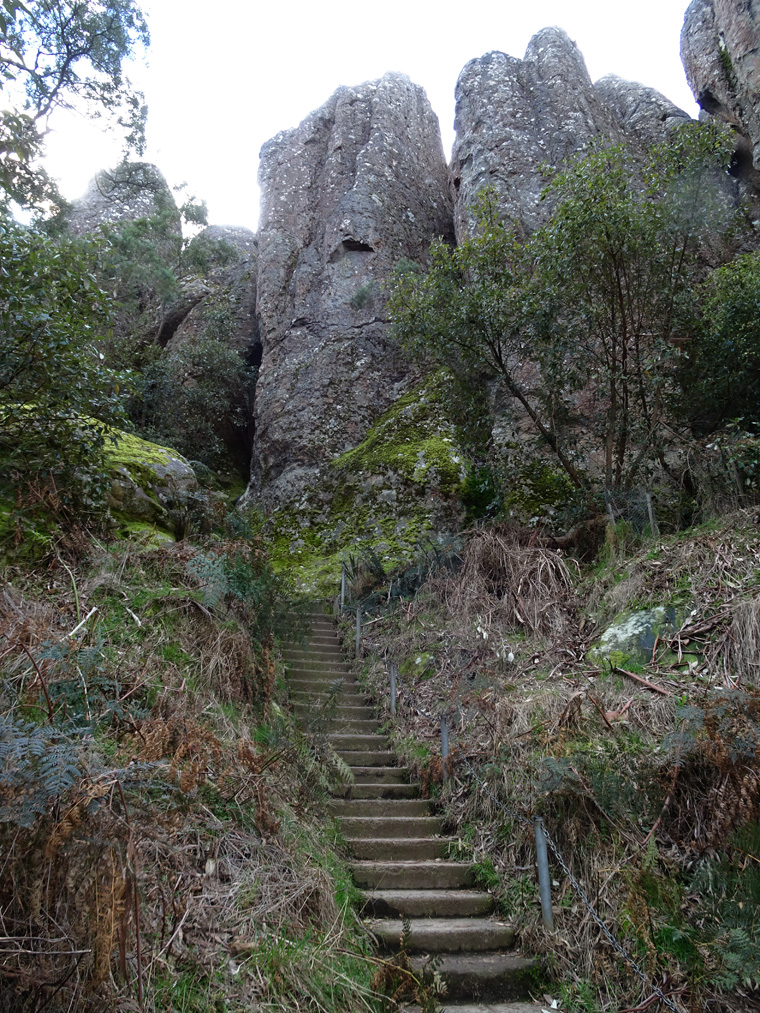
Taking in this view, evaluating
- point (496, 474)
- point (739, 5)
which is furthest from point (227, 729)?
point (739, 5)

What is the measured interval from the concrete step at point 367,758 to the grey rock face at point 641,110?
16.1 m

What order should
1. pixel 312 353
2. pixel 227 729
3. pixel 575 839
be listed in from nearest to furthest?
1. pixel 575 839
2. pixel 227 729
3. pixel 312 353

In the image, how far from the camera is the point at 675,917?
3.54m

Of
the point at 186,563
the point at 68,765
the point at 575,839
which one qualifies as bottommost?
the point at 575,839

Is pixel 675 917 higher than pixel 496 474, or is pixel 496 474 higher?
pixel 496 474

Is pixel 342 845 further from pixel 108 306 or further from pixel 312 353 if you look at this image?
pixel 312 353

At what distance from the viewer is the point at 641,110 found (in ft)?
55.6

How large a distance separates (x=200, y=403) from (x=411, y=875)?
13.7 metres

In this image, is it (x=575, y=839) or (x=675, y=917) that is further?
(x=575, y=839)

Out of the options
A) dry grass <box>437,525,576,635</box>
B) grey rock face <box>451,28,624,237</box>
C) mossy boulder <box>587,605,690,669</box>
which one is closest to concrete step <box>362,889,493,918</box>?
mossy boulder <box>587,605,690,669</box>

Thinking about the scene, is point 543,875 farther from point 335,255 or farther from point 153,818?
point 335,255

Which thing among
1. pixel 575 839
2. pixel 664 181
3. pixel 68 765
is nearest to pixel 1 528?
pixel 68 765

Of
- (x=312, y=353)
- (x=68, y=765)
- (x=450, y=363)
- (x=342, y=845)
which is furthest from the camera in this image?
(x=312, y=353)

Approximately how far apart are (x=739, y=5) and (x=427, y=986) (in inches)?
614
